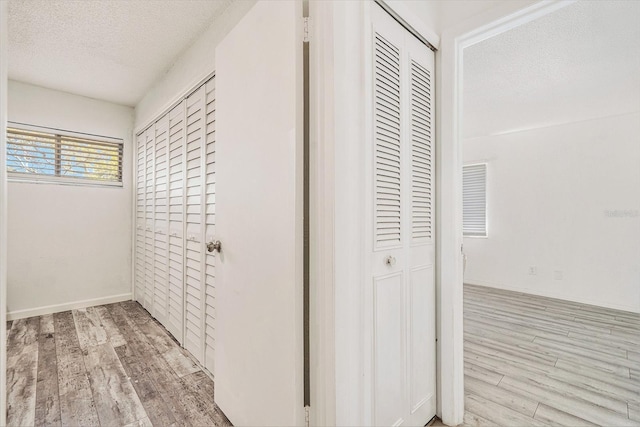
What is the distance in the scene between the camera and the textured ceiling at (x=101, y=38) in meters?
1.89

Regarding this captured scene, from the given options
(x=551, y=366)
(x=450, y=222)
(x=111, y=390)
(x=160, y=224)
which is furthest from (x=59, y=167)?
(x=551, y=366)

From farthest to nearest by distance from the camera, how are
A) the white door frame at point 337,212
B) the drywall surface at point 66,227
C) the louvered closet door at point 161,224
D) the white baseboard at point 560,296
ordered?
1. the white baseboard at point 560,296
2. the drywall surface at point 66,227
3. the louvered closet door at point 161,224
4. the white door frame at point 337,212

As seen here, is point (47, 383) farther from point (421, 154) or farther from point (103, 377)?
point (421, 154)

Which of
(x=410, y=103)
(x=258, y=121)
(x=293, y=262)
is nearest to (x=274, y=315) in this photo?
(x=293, y=262)

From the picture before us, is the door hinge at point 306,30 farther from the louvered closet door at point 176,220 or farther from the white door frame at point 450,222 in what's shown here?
the louvered closet door at point 176,220

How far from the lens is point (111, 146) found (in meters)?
3.48

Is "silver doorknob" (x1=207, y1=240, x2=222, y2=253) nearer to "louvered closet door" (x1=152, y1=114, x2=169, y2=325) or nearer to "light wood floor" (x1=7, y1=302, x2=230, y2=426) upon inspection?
"light wood floor" (x1=7, y1=302, x2=230, y2=426)

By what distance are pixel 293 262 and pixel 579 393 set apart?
211cm

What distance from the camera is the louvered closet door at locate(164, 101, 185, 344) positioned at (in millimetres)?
2352

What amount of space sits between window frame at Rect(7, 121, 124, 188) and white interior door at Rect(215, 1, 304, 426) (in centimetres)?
267

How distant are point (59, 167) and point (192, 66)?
7.00ft

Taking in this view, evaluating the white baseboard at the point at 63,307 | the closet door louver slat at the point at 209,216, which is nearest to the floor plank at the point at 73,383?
the white baseboard at the point at 63,307

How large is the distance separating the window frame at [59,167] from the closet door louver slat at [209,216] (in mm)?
2231

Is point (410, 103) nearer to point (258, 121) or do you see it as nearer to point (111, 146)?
point (258, 121)
